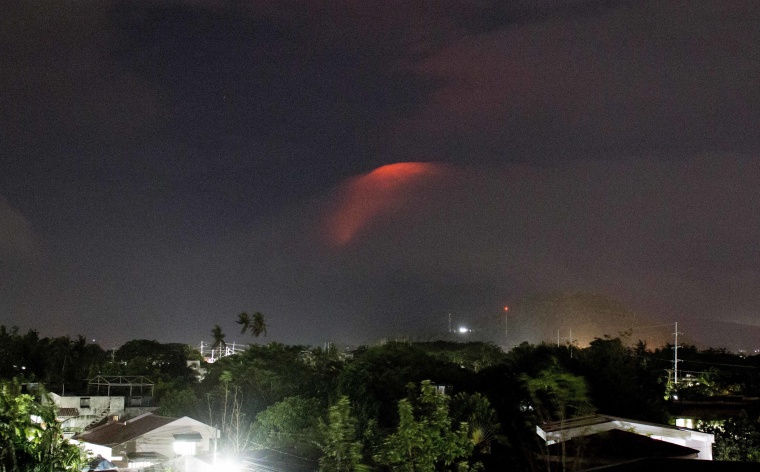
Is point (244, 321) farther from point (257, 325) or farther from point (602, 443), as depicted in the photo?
point (602, 443)

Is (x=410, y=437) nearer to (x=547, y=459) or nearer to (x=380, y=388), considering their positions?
(x=547, y=459)

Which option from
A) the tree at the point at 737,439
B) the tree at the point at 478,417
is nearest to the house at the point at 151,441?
the tree at the point at 478,417

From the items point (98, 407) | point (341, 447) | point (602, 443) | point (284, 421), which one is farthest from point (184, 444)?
point (602, 443)

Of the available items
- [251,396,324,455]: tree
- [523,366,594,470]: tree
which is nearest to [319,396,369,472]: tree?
[523,366,594,470]: tree

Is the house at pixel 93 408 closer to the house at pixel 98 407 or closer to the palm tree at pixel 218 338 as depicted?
the house at pixel 98 407

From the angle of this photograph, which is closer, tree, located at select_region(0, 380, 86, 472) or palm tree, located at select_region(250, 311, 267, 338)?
tree, located at select_region(0, 380, 86, 472)

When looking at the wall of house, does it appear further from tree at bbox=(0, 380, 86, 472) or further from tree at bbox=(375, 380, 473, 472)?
tree at bbox=(0, 380, 86, 472)
